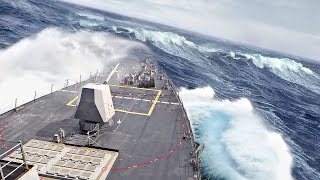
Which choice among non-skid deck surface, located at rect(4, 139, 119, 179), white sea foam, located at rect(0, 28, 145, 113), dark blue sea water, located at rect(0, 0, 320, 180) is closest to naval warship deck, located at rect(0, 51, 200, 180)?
non-skid deck surface, located at rect(4, 139, 119, 179)

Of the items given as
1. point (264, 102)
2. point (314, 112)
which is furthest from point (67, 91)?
point (314, 112)

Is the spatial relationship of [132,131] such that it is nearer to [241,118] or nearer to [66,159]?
[66,159]

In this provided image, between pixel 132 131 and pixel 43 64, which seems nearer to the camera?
pixel 132 131

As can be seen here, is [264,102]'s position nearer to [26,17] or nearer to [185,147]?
[185,147]

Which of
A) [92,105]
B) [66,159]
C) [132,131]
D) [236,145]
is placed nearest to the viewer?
[66,159]

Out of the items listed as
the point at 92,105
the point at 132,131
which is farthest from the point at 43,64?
the point at 132,131
